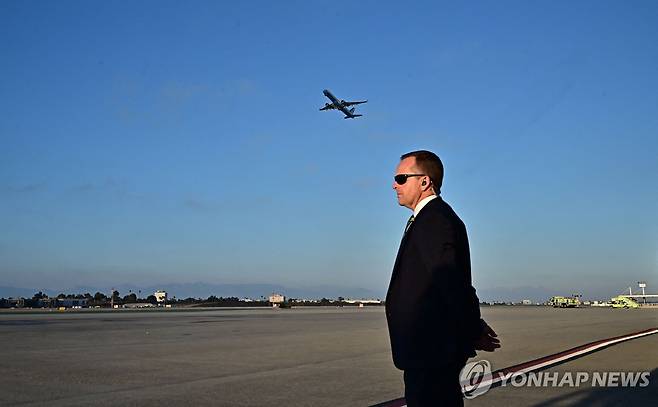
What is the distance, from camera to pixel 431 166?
4.00 m

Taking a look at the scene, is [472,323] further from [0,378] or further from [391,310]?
[0,378]

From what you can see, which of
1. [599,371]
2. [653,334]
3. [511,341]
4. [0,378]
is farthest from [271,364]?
[653,334]

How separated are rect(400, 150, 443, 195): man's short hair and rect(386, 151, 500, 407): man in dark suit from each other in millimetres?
232

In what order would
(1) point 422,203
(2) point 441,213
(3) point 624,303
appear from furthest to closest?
1. (3) point 624,303
2. (1) point 422,203
3. (2) point 441,213

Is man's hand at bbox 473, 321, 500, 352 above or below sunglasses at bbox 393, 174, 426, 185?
below

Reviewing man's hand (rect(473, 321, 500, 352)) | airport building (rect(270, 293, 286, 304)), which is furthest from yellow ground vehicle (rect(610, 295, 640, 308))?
man's hand (rect(473, 321, 500, 352))

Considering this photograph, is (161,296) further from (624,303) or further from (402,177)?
(402,177)

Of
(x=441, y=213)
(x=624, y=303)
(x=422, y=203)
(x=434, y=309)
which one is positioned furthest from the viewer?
(x=624, y=303)

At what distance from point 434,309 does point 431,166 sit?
2.99ft

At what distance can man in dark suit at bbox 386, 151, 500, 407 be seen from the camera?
358 cm

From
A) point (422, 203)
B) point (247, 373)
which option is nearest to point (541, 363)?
point (247, 373)

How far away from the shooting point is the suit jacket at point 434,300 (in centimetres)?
357

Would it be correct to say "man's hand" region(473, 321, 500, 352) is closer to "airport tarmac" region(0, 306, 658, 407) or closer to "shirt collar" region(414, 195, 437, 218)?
"shirt collar" region(414, 195, 437, 218)

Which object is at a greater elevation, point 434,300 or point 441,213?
point 441,213
